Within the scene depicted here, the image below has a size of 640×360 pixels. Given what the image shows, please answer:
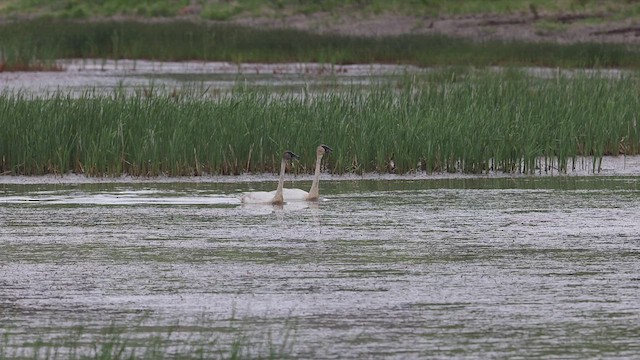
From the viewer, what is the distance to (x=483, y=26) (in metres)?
41.0

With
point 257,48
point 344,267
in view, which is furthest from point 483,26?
point 344,267

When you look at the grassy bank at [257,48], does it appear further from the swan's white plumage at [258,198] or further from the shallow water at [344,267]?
the swan's white plumage at [258,198]

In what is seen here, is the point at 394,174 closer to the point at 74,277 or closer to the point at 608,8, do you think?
the point at 74,277

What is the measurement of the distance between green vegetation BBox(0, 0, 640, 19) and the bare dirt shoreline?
786 mm

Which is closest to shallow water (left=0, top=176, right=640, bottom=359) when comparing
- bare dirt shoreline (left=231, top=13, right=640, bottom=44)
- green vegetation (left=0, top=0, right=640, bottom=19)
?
bare dirt shoreline (left=231, top=13, right=640, bottom=44)

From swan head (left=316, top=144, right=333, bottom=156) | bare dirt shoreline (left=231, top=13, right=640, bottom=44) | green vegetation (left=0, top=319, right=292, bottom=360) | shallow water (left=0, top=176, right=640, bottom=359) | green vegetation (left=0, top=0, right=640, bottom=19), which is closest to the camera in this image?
green vegetation (left=0, top=319, right=292, bottom=360)

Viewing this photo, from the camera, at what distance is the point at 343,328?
776 cm

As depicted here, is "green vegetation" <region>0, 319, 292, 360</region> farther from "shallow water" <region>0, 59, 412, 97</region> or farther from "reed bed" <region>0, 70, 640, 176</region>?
"shallow water" <region>0, 59, 412, 97</region>

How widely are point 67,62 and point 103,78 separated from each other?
4.73 meters

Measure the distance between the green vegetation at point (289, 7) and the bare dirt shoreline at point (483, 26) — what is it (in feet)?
2.58

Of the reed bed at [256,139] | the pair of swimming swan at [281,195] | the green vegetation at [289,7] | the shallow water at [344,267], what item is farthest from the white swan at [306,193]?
the green vegetation at [289,7]

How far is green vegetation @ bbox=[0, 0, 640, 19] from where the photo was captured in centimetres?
4341

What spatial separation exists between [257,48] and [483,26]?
7634 mm

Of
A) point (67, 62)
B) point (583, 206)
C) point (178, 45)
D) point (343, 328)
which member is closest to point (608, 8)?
point (178, 45)
